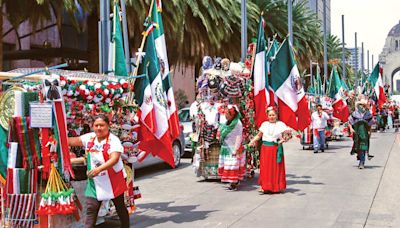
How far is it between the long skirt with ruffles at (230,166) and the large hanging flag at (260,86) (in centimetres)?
96

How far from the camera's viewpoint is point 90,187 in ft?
20.8

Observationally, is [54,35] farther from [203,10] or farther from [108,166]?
[108,166]

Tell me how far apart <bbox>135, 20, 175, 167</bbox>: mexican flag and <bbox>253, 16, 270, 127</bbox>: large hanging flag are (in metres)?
3.41

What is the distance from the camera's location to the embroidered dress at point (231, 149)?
35.3 ft

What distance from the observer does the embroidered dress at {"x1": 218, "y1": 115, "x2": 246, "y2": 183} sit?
10.8 m

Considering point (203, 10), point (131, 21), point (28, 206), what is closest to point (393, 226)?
point (28, 206)

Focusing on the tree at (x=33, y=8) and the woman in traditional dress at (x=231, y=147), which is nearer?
the woman in traditional dress at (x=231, y=147)

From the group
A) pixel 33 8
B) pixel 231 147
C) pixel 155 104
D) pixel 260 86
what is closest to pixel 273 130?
pixel 231 147

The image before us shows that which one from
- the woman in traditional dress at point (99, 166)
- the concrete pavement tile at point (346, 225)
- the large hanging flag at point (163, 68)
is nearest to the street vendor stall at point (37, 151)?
the woman in traditional dress at point (99, 166)

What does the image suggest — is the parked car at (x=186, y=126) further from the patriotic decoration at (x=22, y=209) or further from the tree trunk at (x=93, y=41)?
the patriotic decoration at (x=22, y=209)

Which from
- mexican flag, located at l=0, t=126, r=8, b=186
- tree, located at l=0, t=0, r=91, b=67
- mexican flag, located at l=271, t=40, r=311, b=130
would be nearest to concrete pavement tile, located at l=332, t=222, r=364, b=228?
mexican flag, located at l=271, t=40, r=311, b=130

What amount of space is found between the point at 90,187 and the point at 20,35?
18363 mm

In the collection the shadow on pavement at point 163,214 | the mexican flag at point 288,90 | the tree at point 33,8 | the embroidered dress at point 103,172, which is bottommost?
the shadow on pavement at point 163,214

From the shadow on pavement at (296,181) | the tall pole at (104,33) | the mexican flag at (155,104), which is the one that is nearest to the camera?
the mexican flag at (155,104)
